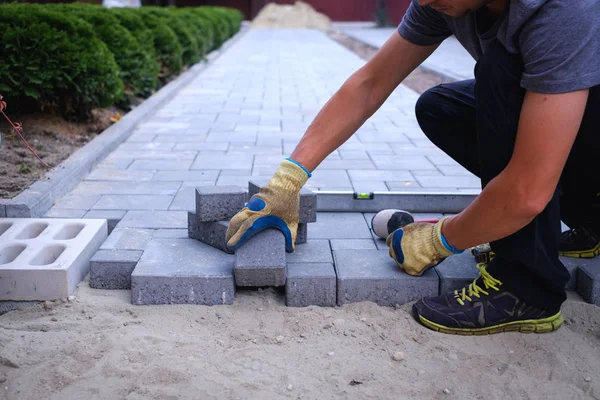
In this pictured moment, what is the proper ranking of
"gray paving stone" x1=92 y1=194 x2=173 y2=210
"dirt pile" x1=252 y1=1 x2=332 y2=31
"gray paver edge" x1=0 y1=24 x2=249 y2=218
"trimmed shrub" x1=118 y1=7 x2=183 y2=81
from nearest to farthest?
"gray paver edge" x1=0 y1=24 x2=249 y2=218 < "gray paving stone" x1=92 y1=194 x2=173 y2=210 < "trimmed shrub" x1=118 y1=7 x2=183 y2=81 < "dirt pile" x1=252 y1=1 x2=332 y2=31

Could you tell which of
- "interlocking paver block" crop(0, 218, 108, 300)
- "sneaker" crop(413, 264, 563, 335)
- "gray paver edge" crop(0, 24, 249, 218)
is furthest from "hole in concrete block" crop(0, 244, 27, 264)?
"sneaker" crop(413, 264, 563, 335)

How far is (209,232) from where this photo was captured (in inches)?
104

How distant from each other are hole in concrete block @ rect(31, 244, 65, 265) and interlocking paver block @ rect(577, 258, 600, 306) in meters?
2.03

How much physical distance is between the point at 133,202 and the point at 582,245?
2.15m

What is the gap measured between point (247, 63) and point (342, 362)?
9.98m

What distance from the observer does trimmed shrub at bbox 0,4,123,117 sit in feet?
15.0

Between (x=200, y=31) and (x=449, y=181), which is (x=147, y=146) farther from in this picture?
(x=200, y=31)

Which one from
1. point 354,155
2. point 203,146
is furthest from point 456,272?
point 203,146

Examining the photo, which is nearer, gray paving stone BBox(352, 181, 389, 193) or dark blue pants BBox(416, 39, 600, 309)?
dark blue pants BBox(416, 39, 600, 309)

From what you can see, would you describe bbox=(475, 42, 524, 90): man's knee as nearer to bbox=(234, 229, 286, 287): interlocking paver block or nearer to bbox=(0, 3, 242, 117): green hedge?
bbox=(234, 229, 286, 287): interlocking paver block

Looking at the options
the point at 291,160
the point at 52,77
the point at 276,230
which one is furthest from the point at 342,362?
the point at 52,77

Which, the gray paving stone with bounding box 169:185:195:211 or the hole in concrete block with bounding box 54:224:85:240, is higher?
the hole in concrete block with bounding box 54:224:85:240

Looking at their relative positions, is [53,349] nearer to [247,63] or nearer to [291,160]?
[291,160]

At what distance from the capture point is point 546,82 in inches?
71.9
